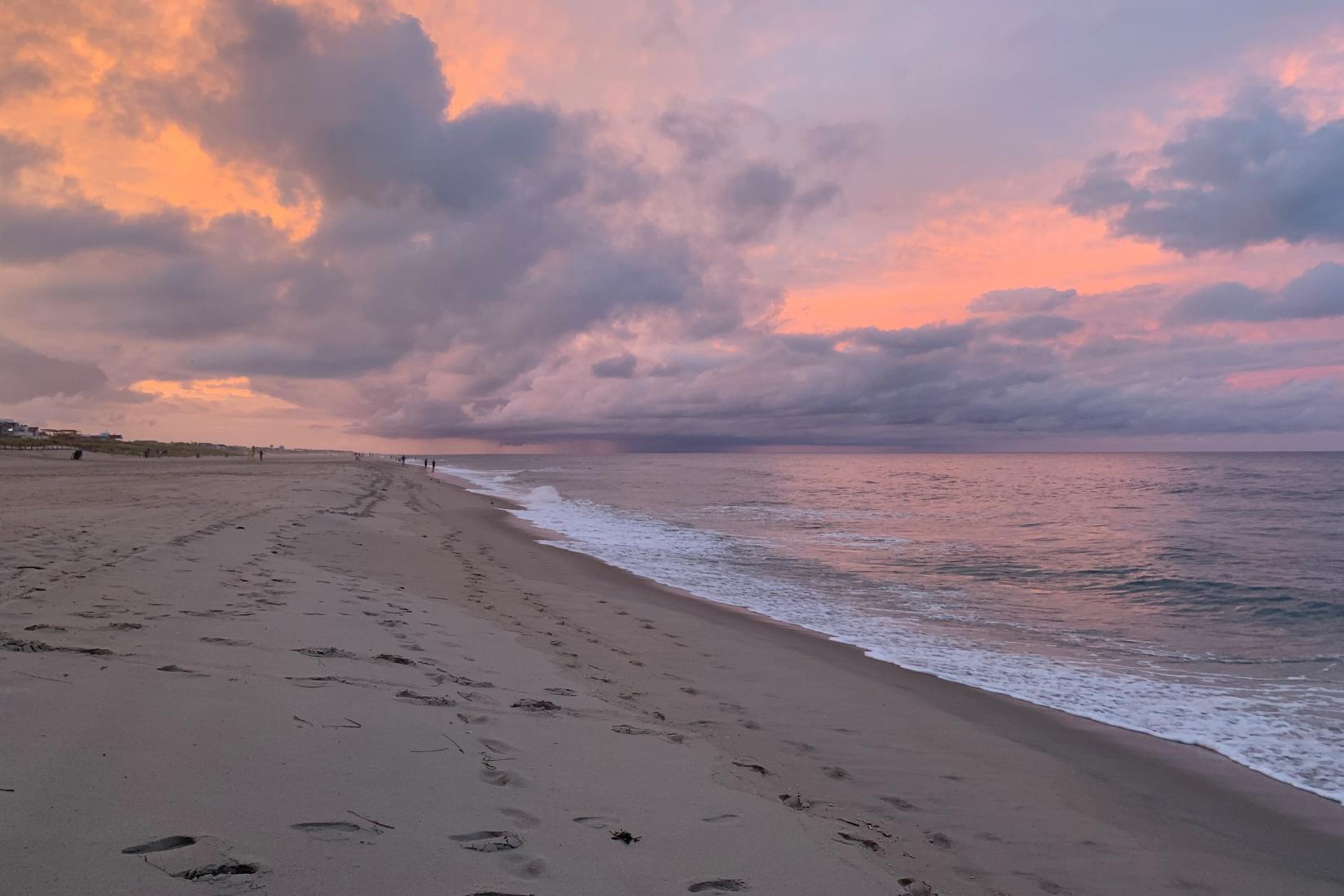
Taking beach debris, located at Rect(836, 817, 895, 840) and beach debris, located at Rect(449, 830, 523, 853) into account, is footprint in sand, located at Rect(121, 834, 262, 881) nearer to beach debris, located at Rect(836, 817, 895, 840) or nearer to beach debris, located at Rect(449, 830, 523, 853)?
beach debris, located at Rect(449, 830, 523, 853)

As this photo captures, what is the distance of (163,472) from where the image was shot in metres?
40.2

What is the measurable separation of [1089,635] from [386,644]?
37.9 feet

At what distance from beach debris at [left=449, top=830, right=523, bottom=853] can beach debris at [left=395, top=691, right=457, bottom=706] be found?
2039 millimetres

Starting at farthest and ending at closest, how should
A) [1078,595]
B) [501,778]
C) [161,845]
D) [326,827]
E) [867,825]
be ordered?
[1078,595] < [867,825] < [501,778] < [326,827] < [161,845]

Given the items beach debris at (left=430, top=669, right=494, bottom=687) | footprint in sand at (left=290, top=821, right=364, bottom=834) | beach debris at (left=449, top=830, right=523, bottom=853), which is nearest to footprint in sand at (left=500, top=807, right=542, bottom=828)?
beach debris at (left=449, top=830, right=523, bottom=853)

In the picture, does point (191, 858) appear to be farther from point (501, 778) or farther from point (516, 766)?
point (516, 766)

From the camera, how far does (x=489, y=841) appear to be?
3.33 m

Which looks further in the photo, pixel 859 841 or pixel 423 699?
pixel 423 699

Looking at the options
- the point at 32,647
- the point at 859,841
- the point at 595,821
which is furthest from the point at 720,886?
the point at 32,647

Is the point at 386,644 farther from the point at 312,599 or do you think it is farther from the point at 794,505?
the point at 794,505

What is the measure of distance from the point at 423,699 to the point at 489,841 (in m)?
2.28

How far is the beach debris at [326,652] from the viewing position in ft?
19.8

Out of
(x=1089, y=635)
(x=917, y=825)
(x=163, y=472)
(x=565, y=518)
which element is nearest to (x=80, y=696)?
(x=917, y=825)

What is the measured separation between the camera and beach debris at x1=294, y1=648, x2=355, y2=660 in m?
6.04
